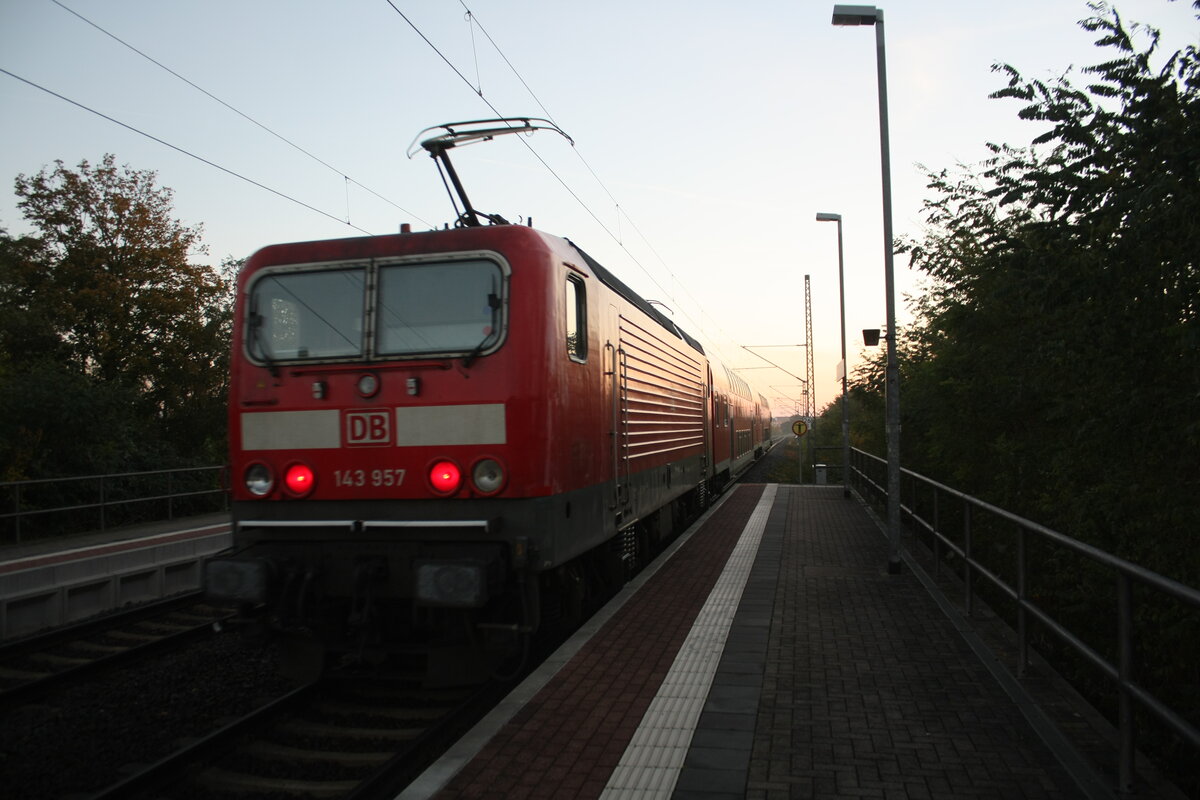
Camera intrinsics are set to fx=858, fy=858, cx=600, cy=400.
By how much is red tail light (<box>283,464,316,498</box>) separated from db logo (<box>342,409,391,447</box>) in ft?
1.11

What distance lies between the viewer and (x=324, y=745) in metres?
5.08

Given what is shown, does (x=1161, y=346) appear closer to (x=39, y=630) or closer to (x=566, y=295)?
(x=566, y=295)

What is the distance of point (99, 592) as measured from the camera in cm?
880

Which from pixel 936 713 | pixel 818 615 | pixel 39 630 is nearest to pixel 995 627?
pixel 818 615

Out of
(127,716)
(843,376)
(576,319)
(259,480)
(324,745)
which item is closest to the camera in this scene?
(324,745)

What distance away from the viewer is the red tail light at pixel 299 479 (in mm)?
5645

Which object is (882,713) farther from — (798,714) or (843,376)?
(843,376)

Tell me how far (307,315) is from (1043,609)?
5125 mm

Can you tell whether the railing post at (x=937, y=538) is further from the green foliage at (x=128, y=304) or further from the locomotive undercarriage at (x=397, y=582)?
the green foliage at (x=128, y=304)

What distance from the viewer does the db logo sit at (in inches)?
219

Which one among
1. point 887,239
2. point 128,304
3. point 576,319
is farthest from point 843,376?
point 128,304

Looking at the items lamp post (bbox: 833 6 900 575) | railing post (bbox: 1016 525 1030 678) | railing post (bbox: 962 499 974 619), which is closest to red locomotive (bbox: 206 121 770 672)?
railing post (bbox: 1016 525 1030 678)

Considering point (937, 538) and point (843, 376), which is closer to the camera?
point (937, 538)

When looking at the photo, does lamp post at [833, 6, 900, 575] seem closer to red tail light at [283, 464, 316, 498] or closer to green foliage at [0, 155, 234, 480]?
red tail light at [283, 464, 316, 498]
